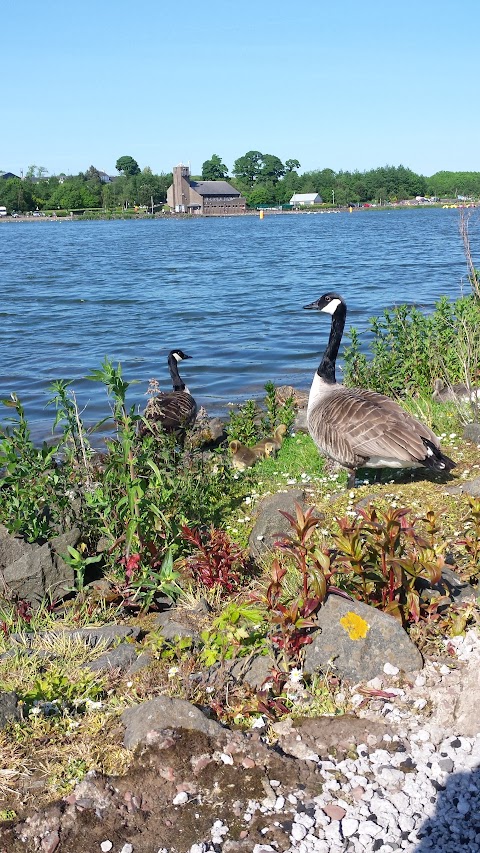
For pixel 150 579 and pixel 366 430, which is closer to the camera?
pixel 150 579

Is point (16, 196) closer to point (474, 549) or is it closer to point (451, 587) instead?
point (474, 549)

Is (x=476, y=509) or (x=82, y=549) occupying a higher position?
(x=476, y=509)

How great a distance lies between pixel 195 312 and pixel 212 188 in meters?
155

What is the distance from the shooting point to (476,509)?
15.8 ft

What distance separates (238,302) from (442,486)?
22327 millimetres

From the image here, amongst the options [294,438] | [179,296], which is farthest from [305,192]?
[294,438]

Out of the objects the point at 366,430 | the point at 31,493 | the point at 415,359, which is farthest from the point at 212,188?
the point at 31,493

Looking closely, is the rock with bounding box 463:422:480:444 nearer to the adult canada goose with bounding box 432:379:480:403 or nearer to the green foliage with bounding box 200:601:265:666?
the adult canada goose with bounding box 432:379:480:403

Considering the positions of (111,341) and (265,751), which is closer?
(265,751)

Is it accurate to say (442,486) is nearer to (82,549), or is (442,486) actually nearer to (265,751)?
(82,549)

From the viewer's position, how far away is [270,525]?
577 centimetres

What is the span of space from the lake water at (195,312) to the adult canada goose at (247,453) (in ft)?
10.00

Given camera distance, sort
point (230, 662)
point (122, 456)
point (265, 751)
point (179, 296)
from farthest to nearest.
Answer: point (179, 296) < point (122, 456) < point (230, 662) < point (265, 751)

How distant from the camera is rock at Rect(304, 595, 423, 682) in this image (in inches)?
159
